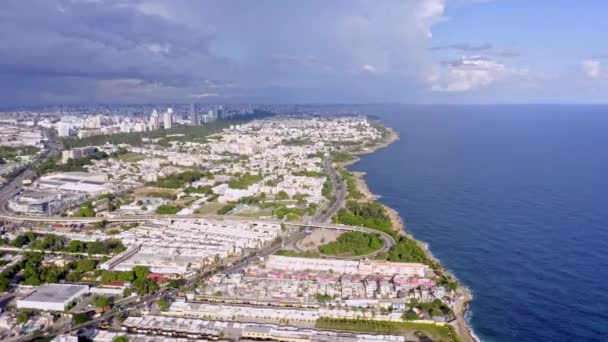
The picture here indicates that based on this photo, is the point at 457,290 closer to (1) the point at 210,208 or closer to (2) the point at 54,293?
(2) the point at 54,293

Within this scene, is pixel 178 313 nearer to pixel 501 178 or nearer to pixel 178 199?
pixel 178 199

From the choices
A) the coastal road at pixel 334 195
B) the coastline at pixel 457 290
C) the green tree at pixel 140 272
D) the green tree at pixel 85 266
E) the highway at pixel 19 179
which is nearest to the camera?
the coastline at pixel 457 290

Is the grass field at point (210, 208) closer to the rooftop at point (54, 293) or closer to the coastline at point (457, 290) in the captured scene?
the coastline at point (457, 290)

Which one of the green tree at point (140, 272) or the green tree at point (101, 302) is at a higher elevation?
the green tree at point (140, 272)

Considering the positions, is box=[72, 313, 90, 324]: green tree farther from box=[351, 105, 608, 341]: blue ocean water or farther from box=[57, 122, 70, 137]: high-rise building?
box=[57, 122, 70, 137]: high-rise building

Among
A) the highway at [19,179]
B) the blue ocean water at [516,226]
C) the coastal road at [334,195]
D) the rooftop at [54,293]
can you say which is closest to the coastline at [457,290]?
the blue ocean water at [516,226]

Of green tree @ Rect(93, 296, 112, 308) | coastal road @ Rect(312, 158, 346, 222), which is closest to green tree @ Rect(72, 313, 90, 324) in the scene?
green tree @ Rect(93, 296, 112, 308)

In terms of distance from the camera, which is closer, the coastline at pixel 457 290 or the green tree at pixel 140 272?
the coastline at pixel 457 290

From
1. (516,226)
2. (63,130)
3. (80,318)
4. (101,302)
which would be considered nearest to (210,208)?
(101,302)
